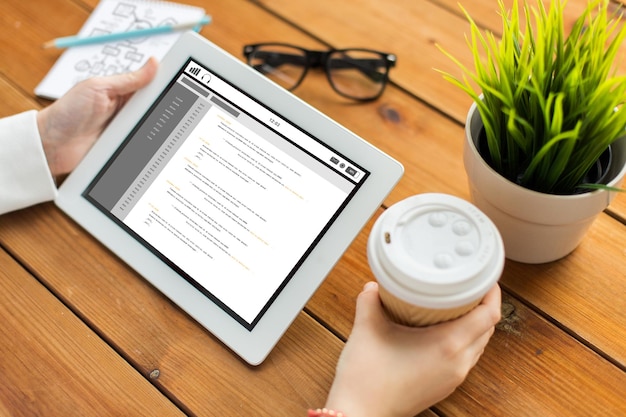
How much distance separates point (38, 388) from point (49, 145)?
282 mm

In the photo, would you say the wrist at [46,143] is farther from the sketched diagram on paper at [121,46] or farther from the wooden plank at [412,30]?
the wooden plank at [412,30]

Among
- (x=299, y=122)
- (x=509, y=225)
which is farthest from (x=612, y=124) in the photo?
(x=299, y=122)

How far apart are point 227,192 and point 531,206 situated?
29cm

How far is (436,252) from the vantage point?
51 cm

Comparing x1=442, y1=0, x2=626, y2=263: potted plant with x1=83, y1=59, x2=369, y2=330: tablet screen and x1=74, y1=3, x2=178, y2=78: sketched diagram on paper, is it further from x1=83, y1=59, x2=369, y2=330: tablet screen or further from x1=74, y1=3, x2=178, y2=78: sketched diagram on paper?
x1=74, y1=3, x2=178, y2=78: sketched diagram on paper

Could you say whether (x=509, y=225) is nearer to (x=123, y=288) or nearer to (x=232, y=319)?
(x=232, y=319)

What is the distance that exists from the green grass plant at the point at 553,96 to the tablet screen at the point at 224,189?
14 cm

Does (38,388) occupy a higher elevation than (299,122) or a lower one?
lower

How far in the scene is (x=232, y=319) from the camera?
0.65m

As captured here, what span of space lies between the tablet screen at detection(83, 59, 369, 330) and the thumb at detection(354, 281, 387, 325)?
0.23ft

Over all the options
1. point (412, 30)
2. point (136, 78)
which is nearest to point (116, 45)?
point (136, 78)

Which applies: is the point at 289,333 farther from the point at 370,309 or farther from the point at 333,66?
the point at 333,66

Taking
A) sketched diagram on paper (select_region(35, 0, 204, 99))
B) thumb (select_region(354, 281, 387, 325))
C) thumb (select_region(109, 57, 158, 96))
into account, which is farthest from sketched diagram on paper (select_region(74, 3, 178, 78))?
thumb (select_region(354, 281, 387, 325))

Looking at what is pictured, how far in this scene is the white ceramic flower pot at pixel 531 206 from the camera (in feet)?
1.88
